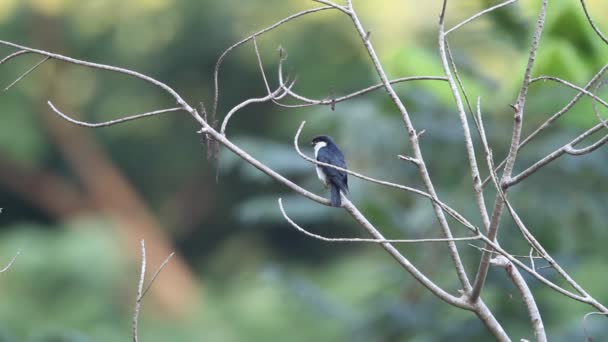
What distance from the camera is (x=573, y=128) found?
25.2 feet

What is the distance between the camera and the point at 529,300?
2545 millimetres

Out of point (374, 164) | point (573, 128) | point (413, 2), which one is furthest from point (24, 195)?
point (573, 128)

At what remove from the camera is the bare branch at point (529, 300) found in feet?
8.09

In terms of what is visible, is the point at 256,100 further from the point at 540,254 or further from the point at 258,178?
the point at 258,178

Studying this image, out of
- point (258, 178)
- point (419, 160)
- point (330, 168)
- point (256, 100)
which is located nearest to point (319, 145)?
point (330, 168)

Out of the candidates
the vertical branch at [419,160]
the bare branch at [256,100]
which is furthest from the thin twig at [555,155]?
the bare branch at [256,100]

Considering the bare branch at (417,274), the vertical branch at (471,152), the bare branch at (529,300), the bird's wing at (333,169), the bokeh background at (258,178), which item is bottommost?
the bokeh background at (258,178)

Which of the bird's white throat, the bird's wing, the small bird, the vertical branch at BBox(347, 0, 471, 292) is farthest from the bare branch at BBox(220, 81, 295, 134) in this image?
the bird's white throat

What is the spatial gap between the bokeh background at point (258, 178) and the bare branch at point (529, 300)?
3.35m

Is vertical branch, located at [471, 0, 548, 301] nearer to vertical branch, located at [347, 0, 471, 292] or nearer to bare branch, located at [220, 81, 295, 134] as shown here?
vertical branch, located at [347, 0, 471, 292]

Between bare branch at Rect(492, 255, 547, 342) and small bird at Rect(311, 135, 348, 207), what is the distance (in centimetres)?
148

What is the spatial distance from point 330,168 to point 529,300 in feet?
7.57

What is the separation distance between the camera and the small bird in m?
4.38

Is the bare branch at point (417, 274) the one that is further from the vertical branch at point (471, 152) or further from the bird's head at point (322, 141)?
the bird's head at point (322, 141)
